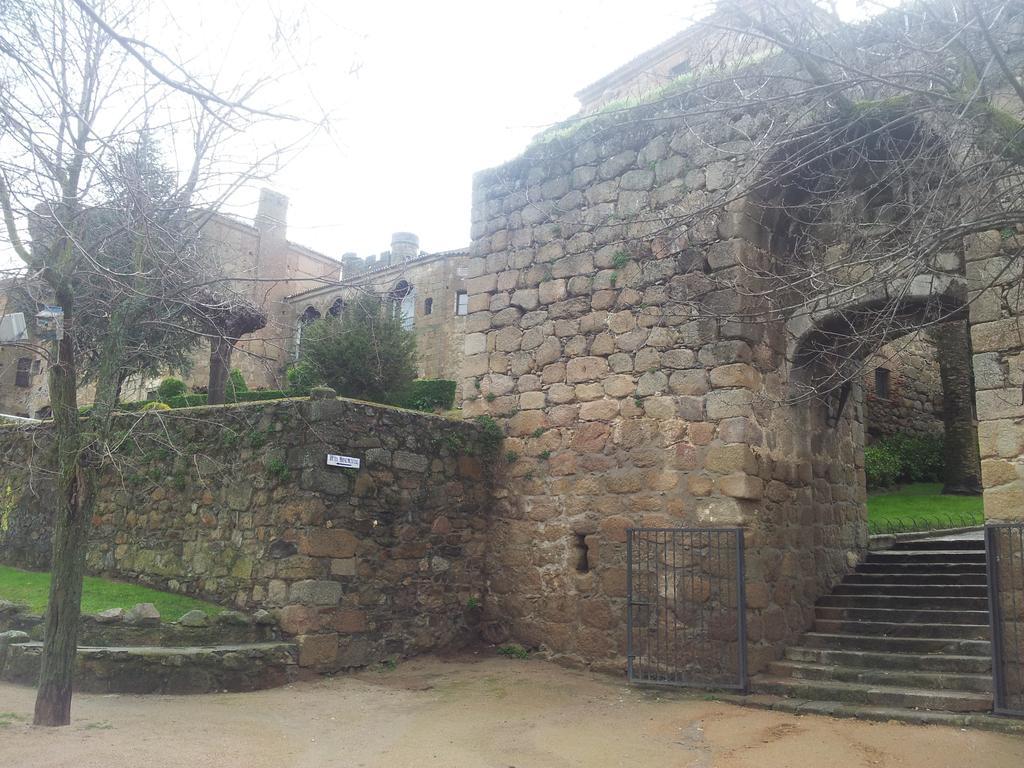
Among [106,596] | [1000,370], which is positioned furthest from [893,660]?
[106,596]

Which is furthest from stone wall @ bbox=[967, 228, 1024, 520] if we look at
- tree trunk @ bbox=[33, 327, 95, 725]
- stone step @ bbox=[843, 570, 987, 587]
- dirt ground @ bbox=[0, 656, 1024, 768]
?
tree trunk @ bbox=[33, 327, 95, 725]

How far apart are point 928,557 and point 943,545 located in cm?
106

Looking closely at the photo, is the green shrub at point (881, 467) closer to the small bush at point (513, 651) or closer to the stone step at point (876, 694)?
the small bush at point (513, 651)

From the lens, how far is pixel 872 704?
255 inches

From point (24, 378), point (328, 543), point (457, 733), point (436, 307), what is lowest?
point (457, 733)

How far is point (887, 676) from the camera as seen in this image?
6.85 metres

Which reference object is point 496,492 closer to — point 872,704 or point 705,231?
point 705,231

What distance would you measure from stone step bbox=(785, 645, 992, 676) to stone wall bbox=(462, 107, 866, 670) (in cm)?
26

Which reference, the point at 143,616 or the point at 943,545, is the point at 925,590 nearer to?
the point at 943,545

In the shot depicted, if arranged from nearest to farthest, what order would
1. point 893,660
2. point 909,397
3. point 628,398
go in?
point 893,660, point 628,398, point 909,397

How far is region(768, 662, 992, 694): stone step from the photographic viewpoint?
646 cm

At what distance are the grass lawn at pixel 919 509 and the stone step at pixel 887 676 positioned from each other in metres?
4.46

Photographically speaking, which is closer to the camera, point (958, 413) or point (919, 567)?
point (919, 567)

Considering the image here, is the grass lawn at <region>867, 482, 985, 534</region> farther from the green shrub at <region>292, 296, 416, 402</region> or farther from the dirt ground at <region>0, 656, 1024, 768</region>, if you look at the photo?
the green shrub at <region>292, 296, 416, 402</region>
